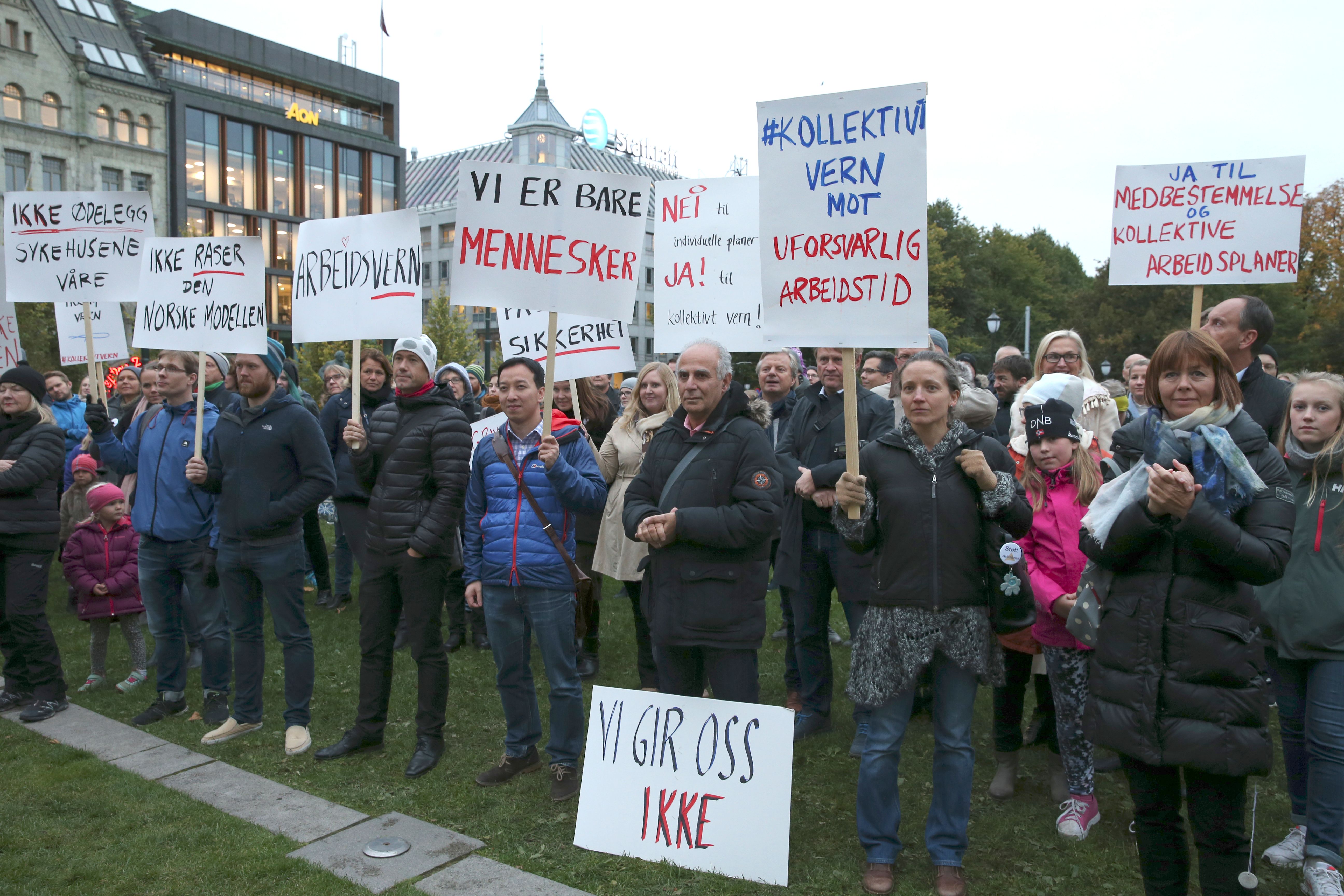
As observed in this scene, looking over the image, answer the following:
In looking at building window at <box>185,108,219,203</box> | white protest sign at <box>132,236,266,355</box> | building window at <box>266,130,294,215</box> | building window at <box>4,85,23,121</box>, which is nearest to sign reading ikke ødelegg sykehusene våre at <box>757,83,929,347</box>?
white protest sign at <box>132,236,266,355</box>

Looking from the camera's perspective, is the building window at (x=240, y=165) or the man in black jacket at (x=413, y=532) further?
the building window at (x=240, y=165)

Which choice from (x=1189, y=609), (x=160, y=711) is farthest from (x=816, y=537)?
(x=160, y=711)

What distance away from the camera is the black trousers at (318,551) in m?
9.19

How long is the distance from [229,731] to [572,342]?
3.28 m

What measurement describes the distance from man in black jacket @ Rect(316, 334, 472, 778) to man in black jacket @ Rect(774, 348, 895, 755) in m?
1.94

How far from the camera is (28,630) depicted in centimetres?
623

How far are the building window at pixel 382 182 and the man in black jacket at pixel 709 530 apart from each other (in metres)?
63.0

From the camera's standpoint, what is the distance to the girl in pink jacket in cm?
432

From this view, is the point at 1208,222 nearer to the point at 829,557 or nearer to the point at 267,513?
the point at 829,557

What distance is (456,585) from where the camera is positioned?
7.86 m

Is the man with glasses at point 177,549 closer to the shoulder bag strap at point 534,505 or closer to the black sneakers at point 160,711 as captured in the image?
the black sneakers at point 160,711

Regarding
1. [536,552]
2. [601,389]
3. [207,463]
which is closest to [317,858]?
[536,552]

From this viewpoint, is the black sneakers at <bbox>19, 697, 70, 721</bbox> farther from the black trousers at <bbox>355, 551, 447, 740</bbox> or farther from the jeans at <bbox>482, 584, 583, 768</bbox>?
the jeans at <bbox>482, 584, 583, 768</bbox>

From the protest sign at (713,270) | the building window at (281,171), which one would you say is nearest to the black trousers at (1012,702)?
the protest sign at (713,270)
